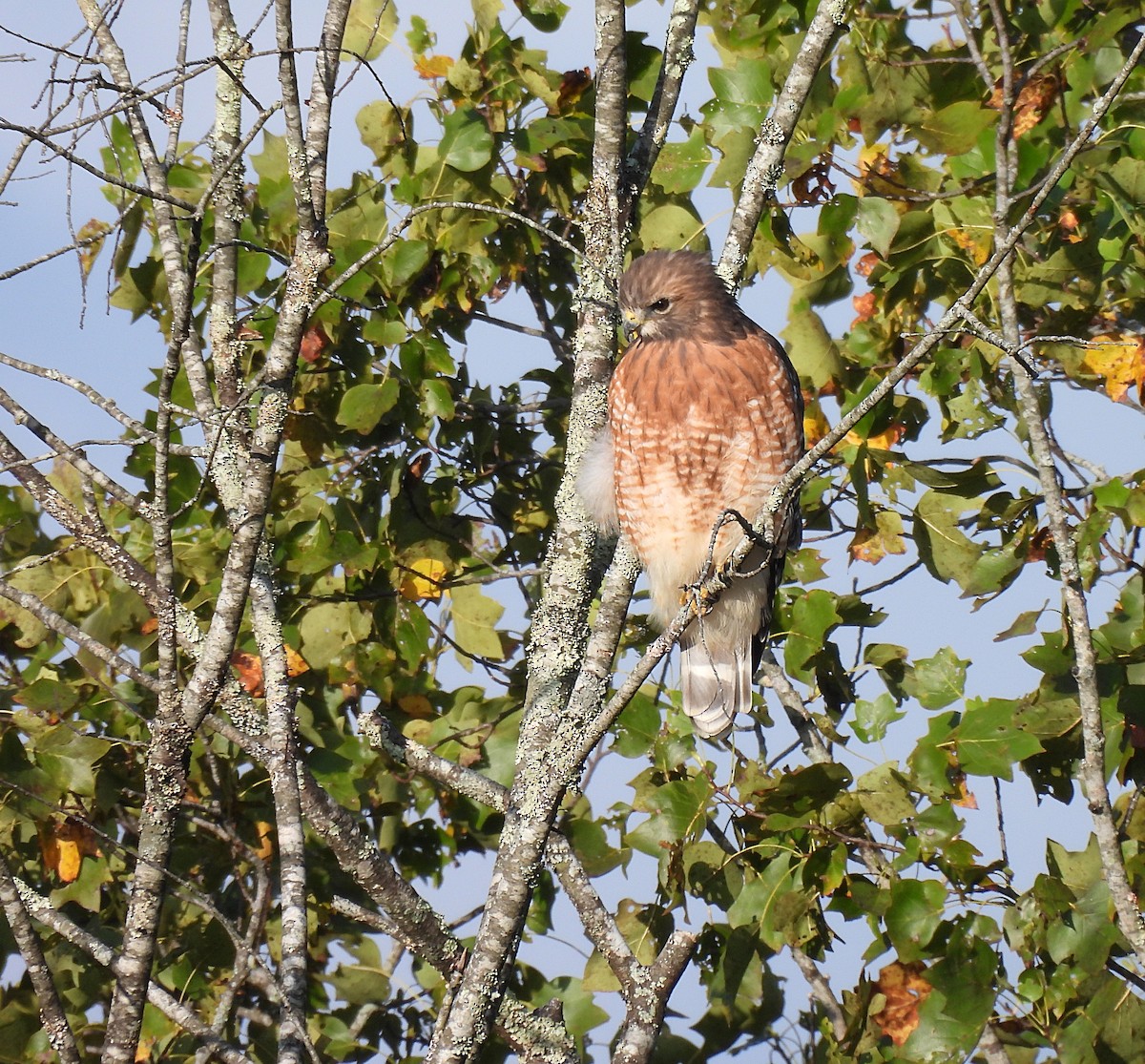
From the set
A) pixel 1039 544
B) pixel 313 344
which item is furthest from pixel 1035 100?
pixel 313 344

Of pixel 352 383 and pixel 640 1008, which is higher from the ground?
pixel 352 383

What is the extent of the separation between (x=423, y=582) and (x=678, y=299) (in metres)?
1.19

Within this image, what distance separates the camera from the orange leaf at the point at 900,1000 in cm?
320

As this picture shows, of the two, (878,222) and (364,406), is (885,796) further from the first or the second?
(364,406)

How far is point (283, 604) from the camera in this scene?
3.84m

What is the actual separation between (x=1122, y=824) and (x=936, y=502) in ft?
3.24

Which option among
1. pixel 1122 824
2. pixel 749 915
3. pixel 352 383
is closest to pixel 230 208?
pixel 352 383

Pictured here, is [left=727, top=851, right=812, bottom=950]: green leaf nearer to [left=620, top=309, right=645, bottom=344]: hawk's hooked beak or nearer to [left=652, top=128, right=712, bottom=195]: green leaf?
[left=620, top=309, right=645, bottom=344]: hawk's hooked beak

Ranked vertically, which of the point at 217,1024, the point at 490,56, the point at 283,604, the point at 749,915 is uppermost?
the point at 490,56

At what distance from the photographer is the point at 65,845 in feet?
11.8

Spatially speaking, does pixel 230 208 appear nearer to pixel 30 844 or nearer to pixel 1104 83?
pixel 30 844

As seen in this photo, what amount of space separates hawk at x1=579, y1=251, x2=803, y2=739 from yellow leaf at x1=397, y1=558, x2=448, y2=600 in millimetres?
622

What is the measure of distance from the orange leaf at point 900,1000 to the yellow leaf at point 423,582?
1712 mm

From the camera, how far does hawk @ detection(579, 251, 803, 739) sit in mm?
3676
